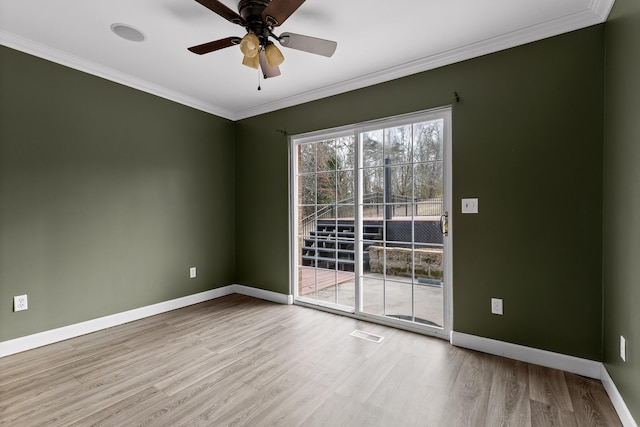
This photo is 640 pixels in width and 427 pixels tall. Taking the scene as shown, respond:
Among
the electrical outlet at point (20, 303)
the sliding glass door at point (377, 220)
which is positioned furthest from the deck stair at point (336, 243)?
the electrical outlet at point (20, 303)

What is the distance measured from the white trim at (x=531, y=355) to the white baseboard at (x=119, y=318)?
207 centimetres

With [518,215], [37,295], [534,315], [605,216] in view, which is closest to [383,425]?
[534,315]

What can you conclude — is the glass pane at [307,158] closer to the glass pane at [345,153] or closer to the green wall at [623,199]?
the glass pane at [345,153]

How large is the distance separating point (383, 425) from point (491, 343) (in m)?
1.37

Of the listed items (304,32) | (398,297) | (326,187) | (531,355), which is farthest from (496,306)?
(304,32)

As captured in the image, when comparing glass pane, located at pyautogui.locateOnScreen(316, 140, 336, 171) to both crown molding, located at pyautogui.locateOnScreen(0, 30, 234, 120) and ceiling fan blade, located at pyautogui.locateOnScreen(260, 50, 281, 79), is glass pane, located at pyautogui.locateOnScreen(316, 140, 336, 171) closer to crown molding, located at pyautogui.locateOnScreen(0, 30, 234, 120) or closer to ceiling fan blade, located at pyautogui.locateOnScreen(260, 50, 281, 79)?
ceiling fan blade, located at pyautogui.locateOnScreen(260, 50, 281, 79)

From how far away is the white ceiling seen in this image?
2.14 m

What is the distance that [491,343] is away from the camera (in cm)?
256

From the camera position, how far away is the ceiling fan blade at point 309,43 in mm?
2025

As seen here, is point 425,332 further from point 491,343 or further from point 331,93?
point 331,93

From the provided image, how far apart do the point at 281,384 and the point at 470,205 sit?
209 centimetres

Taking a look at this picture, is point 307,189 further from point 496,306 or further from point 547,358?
point 547,358

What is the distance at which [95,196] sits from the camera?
3.04 m

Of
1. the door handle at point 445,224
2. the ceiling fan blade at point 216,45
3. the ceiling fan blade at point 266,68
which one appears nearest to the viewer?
the ceiling fan blade at point 216,45
